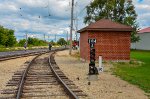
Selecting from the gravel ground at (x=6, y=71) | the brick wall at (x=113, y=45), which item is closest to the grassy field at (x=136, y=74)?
the brick wall at (x=113, y=45)

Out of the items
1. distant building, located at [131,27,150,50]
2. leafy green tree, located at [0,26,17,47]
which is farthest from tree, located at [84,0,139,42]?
leafy green tree, located at [0,26,17,47]

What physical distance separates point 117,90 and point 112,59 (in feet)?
62.3

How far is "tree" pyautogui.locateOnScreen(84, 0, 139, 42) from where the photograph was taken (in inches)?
3243

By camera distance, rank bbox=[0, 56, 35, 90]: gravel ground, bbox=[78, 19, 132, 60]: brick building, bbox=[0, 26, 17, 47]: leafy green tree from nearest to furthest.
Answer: bbox=[0, 56, 35, 90]: gravel ground, bbox=[78, 19, 132, 60]: brick building, bbox=[0, 26, 17, 47]: leafy green tree

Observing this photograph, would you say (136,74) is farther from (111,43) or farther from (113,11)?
(113,11)

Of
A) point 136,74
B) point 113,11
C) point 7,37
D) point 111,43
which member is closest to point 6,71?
point 136,74

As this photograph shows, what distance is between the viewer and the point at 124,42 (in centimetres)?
3378

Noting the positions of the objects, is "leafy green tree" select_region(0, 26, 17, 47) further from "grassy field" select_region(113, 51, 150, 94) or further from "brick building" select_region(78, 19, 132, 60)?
"grassy field" select_region(113, 51, 150, 94)

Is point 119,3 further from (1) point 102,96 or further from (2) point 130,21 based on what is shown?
(1) point 102,96

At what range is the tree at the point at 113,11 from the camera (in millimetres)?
82381

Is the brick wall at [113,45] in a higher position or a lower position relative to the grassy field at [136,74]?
higher

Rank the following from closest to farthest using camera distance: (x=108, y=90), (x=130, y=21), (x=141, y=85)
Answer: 1. (x=108, y=90)
2. (x=141, y=85)
3. (x=130, y=21)

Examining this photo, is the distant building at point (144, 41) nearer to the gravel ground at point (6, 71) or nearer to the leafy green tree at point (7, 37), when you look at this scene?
the leafy green tree at point (7, 37)

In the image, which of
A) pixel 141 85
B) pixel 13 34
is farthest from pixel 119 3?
pixel 141 85
